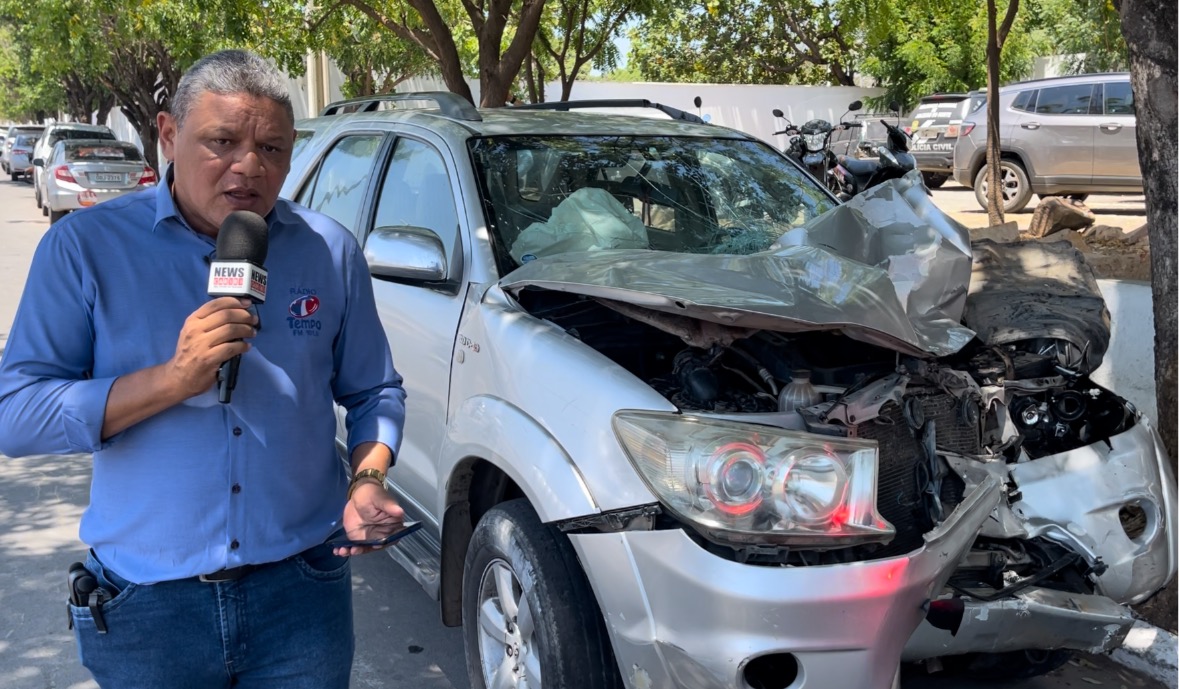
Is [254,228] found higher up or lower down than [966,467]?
higher up

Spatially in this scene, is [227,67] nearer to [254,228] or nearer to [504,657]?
[254,228]

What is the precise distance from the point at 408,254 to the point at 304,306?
1342 millimetres

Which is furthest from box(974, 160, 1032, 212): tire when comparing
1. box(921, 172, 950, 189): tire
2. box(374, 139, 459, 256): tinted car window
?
box(374, 139, 459, 256): tinted car window

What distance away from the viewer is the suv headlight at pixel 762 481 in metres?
2.34

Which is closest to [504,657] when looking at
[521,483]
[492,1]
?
[521,483]

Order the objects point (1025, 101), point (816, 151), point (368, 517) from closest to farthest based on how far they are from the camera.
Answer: point (368, 517) < point (816, 151) < point (1025, 101)

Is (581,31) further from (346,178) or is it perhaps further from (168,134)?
(168,134)

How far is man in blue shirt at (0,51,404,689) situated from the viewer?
1.79 metres

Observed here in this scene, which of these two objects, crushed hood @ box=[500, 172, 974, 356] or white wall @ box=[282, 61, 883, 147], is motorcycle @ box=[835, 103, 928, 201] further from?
white wall @ box=[282, 61, 883, 147]

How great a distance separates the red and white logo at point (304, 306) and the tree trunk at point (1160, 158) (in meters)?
3.23

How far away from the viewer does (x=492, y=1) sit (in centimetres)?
998

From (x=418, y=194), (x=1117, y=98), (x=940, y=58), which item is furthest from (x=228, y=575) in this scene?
(x=940, y=58)

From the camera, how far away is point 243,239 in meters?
1.75

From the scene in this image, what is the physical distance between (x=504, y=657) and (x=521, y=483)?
593 millimetres
